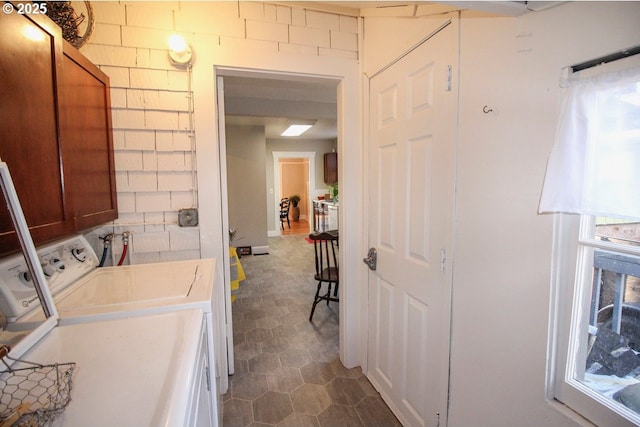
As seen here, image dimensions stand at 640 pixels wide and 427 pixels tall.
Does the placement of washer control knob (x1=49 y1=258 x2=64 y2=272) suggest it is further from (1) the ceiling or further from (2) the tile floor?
(1) the ceiling

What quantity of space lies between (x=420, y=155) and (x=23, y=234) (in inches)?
62.1

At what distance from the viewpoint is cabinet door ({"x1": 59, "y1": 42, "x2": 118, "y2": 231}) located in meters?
1.20

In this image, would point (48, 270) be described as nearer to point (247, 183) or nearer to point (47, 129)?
point (47, 129)

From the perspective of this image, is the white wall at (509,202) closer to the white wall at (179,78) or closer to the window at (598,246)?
the window at (598,246)

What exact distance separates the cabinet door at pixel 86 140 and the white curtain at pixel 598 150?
5.70 feet

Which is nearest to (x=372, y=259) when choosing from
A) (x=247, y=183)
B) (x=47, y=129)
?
(x=47, y=129)

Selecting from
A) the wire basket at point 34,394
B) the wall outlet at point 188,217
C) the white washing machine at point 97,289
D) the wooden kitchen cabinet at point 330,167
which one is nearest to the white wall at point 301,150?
the wooden kitchen cabinet at point 330,167

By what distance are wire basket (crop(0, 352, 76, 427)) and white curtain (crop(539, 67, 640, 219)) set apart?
1.36 meters

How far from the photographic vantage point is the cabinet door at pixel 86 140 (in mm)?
1202

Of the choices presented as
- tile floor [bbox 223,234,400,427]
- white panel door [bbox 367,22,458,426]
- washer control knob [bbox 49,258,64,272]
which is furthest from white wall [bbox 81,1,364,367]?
tile floor [bbox 223,234,400,427]

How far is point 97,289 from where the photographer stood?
1.27 metres

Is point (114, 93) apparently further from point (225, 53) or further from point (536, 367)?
point (536, 367)

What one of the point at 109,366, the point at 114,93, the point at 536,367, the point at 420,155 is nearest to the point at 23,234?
Answer: the point at 109,366

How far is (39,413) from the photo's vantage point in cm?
57
